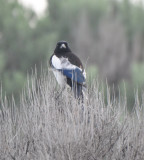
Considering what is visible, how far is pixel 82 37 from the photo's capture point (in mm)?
48562

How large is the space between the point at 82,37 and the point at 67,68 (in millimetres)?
37918

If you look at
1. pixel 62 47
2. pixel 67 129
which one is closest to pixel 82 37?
pixel 62 47

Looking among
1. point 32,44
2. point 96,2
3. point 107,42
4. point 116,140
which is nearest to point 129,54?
A: point 107,42

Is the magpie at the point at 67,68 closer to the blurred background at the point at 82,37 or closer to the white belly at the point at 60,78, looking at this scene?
the white belly at the point at 60,78

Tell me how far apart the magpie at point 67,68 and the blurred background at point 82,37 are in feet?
83.1

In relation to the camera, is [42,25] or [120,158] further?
[42,25]

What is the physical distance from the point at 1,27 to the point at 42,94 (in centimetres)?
3379

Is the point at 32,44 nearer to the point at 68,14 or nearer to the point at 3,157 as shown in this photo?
the point at 68,14

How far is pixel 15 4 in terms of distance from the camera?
43312 mm

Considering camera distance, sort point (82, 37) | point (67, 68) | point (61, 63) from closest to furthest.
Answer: point (67, 68) < point (61, 63) < point (82, 37)

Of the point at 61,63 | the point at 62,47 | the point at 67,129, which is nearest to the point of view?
the point at 67,129

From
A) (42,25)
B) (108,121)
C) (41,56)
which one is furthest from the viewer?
(42,25)

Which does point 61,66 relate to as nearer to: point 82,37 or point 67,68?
point 67,68

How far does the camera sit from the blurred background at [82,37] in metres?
41.5
